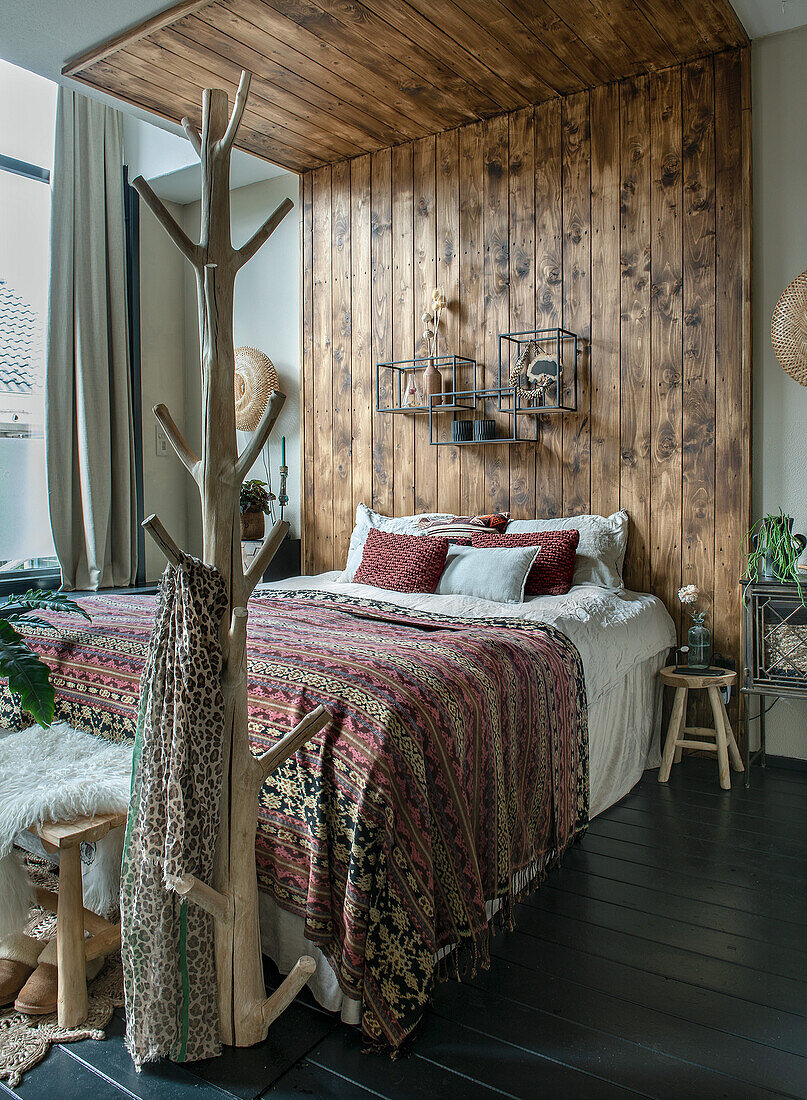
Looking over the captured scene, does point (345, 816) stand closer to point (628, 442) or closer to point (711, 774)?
point (711, 774)

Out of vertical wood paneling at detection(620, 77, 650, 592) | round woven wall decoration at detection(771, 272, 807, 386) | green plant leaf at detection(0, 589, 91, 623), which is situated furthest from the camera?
vertical wood paneling at detection(620, 77, 650, 592)

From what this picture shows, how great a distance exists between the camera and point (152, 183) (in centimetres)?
474

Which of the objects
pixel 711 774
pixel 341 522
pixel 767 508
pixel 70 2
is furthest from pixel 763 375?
pixel 70 2

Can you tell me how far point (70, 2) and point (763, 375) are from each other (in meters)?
2.90

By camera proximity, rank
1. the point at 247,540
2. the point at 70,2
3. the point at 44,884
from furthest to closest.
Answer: the point at 247,540, the point at 70,2, the point at 44,884

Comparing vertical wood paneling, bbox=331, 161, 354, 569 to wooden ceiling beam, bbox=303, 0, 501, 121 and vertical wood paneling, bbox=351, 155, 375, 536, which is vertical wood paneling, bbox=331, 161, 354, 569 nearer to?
vertical wood paneling, bbox=351, 155, 375, 536

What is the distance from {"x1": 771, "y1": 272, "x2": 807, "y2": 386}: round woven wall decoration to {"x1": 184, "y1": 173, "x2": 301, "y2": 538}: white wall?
2.54m

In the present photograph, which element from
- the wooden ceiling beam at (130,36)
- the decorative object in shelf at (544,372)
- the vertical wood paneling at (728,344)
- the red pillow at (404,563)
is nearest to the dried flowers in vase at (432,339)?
the decorative object in shelf at (544,372)

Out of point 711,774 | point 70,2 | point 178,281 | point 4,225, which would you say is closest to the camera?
point 70,2

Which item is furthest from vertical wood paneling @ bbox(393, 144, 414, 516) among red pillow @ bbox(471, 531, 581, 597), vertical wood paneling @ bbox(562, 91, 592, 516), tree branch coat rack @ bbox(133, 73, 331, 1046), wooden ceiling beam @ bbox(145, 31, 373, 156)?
tree branch coat rack @ bbox(133, 73, 331, 1046)

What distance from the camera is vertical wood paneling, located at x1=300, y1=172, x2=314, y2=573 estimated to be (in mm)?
4535

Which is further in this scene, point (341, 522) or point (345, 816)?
point (341, 522)

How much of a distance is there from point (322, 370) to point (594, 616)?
236 cm

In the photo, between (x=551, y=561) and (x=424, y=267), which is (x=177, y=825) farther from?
(x=424, y=267)
